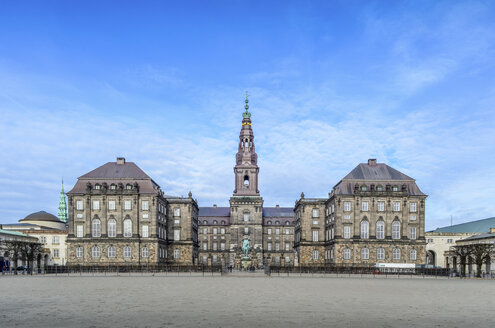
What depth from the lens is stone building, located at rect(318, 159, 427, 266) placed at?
3145 inches

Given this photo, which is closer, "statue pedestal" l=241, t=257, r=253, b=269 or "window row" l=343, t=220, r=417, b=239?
"statue pedestal" l=241, t=257, r=253, b=269

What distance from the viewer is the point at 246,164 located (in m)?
121

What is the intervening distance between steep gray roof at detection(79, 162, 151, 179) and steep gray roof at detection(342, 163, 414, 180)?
38.5 m

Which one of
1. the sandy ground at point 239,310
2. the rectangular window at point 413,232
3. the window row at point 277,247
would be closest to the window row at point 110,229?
the rectangular window at point 413,232

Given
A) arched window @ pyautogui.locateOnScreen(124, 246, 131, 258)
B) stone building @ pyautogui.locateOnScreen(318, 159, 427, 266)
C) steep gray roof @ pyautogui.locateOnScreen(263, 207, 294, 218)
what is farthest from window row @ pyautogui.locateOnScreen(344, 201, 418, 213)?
steep gray roof @ pyautogui.locateOnScreen(263, 207, 294, 218)

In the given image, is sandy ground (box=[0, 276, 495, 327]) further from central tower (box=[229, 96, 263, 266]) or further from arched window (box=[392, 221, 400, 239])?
central tower (box=[229, 96, 263, 266])

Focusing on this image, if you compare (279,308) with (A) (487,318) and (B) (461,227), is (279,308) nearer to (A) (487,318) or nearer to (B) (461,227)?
(A) (487,318)

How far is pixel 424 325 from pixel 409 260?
67383 mm

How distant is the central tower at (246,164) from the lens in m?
122

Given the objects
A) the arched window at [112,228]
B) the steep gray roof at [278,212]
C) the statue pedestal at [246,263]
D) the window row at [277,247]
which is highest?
the arched window at [112,228]

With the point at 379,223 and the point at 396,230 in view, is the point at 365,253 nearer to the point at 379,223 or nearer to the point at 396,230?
the point at 379,223

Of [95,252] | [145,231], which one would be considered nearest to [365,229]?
[145,231]

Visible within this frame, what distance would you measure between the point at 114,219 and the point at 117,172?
29.1ft

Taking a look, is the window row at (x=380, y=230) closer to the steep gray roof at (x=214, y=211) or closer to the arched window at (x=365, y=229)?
the arched window at (x=365, y=229)
